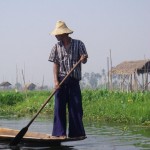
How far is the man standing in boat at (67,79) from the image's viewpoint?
19.7 ft

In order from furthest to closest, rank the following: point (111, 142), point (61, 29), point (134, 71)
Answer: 1. point (134, 71)
2. point (111, 142)
3. point (61, 29)

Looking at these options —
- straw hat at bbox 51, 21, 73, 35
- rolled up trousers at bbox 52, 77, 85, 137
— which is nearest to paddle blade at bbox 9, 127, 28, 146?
rolled up trousers at bbox 52, 77, 85, 137

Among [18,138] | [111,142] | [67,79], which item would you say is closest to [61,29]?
[67,79]

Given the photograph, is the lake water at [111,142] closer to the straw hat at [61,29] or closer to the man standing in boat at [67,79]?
the man standing in boat at [67,79]

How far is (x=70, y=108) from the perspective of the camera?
615 centimetres

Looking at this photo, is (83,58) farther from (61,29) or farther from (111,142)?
(111,142)

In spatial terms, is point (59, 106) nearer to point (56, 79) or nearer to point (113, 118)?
point (56, 79)

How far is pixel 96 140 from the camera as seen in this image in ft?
22.1

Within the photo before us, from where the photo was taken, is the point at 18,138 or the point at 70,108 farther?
the point at 70,108

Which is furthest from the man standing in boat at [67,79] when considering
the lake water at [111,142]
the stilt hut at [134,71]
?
the stilt hut at [134,71]

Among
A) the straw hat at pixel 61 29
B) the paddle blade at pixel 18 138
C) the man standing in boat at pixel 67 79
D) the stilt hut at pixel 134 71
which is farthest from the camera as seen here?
the stilt hut at pixel 134 71

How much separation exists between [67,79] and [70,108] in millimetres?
426

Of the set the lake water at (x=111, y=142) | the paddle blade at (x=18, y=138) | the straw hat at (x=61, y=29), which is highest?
the straw hat at (x=61, y=29)

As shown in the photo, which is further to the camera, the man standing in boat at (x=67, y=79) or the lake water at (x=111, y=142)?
the man standing in boat at (x=67, y=79)
